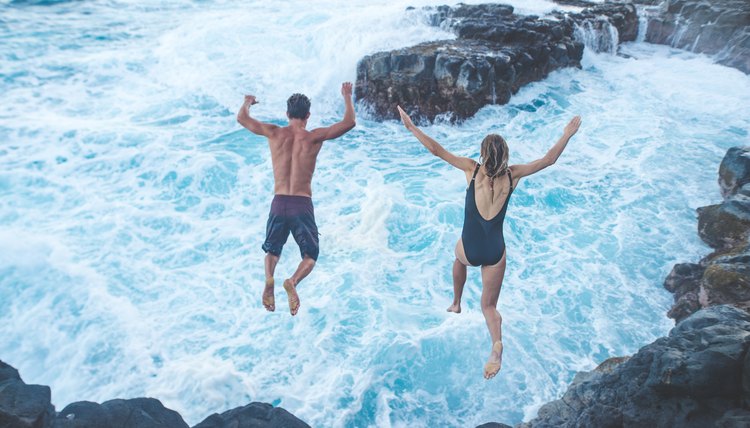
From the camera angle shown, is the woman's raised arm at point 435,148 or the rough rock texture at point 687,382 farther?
the woman's raised arm at point 435,148

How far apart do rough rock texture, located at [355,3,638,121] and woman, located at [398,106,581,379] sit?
9.87 m

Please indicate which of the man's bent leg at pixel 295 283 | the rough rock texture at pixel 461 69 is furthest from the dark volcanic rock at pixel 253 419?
the rough rock texture at pixel 461 69

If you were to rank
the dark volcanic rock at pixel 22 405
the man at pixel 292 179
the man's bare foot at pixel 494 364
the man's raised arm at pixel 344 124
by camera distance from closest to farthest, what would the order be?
the dark volcanic rock at pixel 22 405
the man's bare foot at pixel 494 364
the man's raised arm at pixel 344 124
the man at pixel 292 179

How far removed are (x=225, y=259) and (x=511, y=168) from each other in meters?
6.11

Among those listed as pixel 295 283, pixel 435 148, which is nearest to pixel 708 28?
pixel 435 148

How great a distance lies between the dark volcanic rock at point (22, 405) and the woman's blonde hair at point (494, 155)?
4.47 meters

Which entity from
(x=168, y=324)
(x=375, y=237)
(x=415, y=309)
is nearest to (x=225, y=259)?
(x=168, y=324)

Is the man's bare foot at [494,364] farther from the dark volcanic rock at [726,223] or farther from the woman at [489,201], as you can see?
the dark volcanic rock at [726,223]

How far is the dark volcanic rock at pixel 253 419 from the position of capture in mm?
5273

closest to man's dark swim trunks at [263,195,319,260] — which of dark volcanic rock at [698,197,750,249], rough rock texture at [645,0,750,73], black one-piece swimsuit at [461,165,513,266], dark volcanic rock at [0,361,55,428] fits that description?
black one-piece swimsuit at [461,165,513,266]

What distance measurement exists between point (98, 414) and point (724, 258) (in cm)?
796

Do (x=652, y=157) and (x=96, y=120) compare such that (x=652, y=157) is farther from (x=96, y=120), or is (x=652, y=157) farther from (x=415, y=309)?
(x=96, y=120)

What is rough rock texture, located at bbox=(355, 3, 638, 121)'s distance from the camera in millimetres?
14188

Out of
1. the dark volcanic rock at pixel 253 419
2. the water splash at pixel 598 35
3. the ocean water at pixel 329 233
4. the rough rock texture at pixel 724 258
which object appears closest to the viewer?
the dark volcanic rock at pixel 253 419
